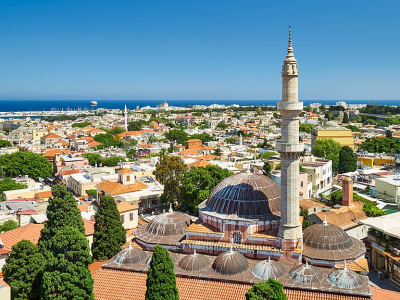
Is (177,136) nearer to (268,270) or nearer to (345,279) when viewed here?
(268,270)

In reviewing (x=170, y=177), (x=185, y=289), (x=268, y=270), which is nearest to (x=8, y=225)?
(x=170, y=177)

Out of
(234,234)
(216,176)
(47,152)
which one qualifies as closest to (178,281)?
(234,234)

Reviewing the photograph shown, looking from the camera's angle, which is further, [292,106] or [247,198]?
[247,198]

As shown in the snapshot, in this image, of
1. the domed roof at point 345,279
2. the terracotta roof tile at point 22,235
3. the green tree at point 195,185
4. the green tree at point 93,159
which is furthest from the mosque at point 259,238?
the green tree at point 93,159

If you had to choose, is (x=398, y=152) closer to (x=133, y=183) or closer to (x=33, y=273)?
(x=133, y=183)

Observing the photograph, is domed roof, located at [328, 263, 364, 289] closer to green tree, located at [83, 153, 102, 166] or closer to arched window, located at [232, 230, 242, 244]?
arched window, located at [232, 230, 242, 244]

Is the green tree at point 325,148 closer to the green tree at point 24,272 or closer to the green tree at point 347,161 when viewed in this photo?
the green tree at point 347,161

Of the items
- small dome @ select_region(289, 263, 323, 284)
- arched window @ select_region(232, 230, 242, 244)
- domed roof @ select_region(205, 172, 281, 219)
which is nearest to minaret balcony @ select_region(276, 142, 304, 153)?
domed roof @ select_region(205, 172, 281, 219)
